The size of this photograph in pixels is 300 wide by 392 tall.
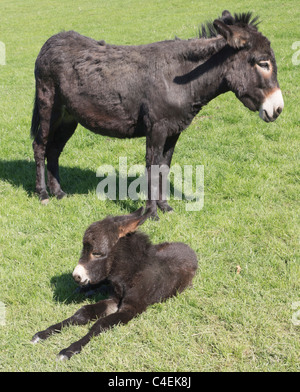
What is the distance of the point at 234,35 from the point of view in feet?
17.8

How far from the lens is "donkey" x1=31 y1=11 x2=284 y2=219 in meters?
5.56

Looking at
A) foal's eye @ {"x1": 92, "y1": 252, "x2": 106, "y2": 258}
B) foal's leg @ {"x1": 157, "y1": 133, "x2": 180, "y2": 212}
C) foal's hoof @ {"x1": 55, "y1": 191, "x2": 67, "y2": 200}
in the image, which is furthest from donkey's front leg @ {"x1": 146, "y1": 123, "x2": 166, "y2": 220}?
foal's eye @ {"x1": 92, "y1": 252, "x2": 106, "y2": 258}

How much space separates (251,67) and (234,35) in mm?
435

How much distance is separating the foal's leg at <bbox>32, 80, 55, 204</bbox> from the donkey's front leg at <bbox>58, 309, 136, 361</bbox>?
10.3 ft

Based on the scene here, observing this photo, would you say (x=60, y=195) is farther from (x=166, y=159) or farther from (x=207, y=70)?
(x=207, y=70)

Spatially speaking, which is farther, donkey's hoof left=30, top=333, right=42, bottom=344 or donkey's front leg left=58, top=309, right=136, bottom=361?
donkey's hoof left=30, top=333, right=42, bottom=344

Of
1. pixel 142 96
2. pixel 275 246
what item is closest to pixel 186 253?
pixel 275 246

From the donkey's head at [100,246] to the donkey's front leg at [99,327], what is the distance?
1.17 feet

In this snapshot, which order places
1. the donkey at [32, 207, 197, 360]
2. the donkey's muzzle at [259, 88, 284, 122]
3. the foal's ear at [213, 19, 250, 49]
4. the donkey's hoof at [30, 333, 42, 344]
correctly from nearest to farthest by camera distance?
the donkey's hoof at [30, 333, 42, 344]
the donkey at [32, 207, 197, 360]
the foal's ear at [213, 19, 250, 49]
the donkey's muzzle at [259, 88, 284, 122]
